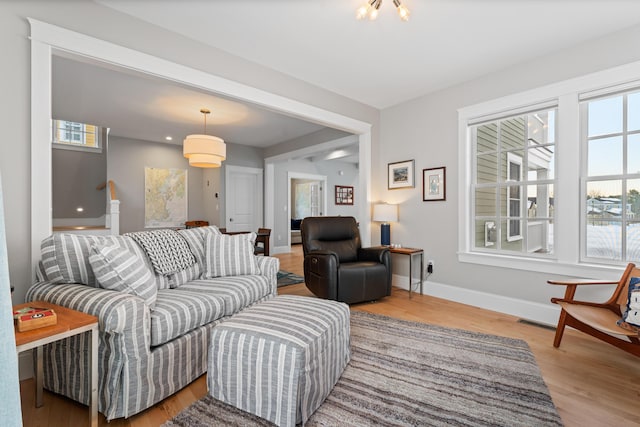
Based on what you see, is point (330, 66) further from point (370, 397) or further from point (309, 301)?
point (370, 397)

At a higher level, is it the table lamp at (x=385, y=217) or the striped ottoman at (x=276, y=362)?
the table lamp at (x=385, y=217)

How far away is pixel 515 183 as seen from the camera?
332cm

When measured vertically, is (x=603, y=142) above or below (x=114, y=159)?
below

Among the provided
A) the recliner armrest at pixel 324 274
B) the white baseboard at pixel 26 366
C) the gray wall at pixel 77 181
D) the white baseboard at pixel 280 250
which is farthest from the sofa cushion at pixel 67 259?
the white baseboard at pixel 280 250

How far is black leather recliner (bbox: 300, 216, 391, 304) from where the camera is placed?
3.30 metres

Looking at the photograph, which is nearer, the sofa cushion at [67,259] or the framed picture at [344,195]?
the sofa cushion at [67,259]

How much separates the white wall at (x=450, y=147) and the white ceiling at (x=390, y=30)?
0.44ft

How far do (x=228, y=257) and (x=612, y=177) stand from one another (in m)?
3.47

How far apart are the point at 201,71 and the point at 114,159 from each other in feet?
15.0

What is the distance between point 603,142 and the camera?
274 cm

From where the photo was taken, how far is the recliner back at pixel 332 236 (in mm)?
3830

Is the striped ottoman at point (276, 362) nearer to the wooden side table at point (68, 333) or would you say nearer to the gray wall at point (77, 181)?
the wooden side table at point (68, 333)

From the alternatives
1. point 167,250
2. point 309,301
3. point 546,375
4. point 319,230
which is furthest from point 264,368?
point 319,230

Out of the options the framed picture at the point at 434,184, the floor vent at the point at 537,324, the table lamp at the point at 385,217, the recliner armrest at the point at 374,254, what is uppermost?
the framed picture at the point at 434,184
